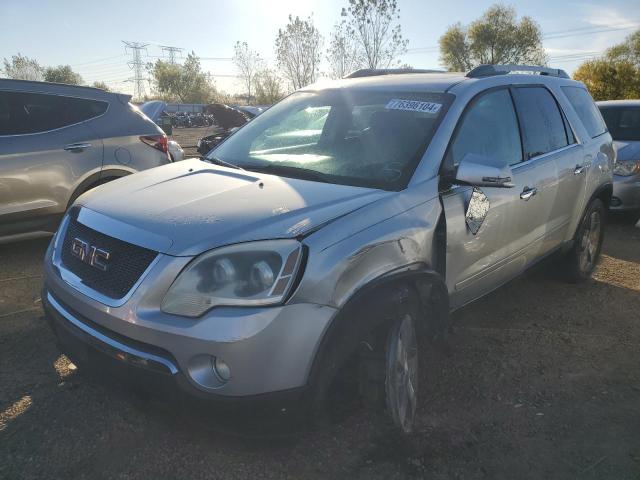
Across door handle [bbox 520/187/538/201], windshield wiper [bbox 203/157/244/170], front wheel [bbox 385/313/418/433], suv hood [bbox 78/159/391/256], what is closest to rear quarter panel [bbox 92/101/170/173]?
windshield wiper [bbox 203/157/244/170]

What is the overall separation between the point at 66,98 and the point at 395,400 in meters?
4.43

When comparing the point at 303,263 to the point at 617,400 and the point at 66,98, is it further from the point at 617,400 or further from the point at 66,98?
the point at 66,98

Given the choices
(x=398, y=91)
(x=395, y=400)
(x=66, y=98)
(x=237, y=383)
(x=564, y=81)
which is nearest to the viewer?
(x=237, y=383)

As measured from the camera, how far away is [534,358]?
10.9 ft

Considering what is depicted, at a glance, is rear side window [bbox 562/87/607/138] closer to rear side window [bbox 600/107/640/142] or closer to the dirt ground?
the dirt ground

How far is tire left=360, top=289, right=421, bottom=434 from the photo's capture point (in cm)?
222

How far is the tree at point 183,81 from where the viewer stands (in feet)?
250

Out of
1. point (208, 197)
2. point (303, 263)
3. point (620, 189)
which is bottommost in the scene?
point (620, 189)

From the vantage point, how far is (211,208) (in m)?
2.29

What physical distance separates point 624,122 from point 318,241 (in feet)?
24.6

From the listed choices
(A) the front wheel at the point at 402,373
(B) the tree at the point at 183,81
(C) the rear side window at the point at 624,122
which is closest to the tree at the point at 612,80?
(C) the rear side window at the point at 624,122

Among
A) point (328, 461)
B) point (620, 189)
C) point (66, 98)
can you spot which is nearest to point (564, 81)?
point (620, 189)

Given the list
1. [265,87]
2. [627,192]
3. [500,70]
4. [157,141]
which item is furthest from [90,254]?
[265,87]

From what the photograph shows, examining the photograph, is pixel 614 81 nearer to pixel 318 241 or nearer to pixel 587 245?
pixel 587 245
